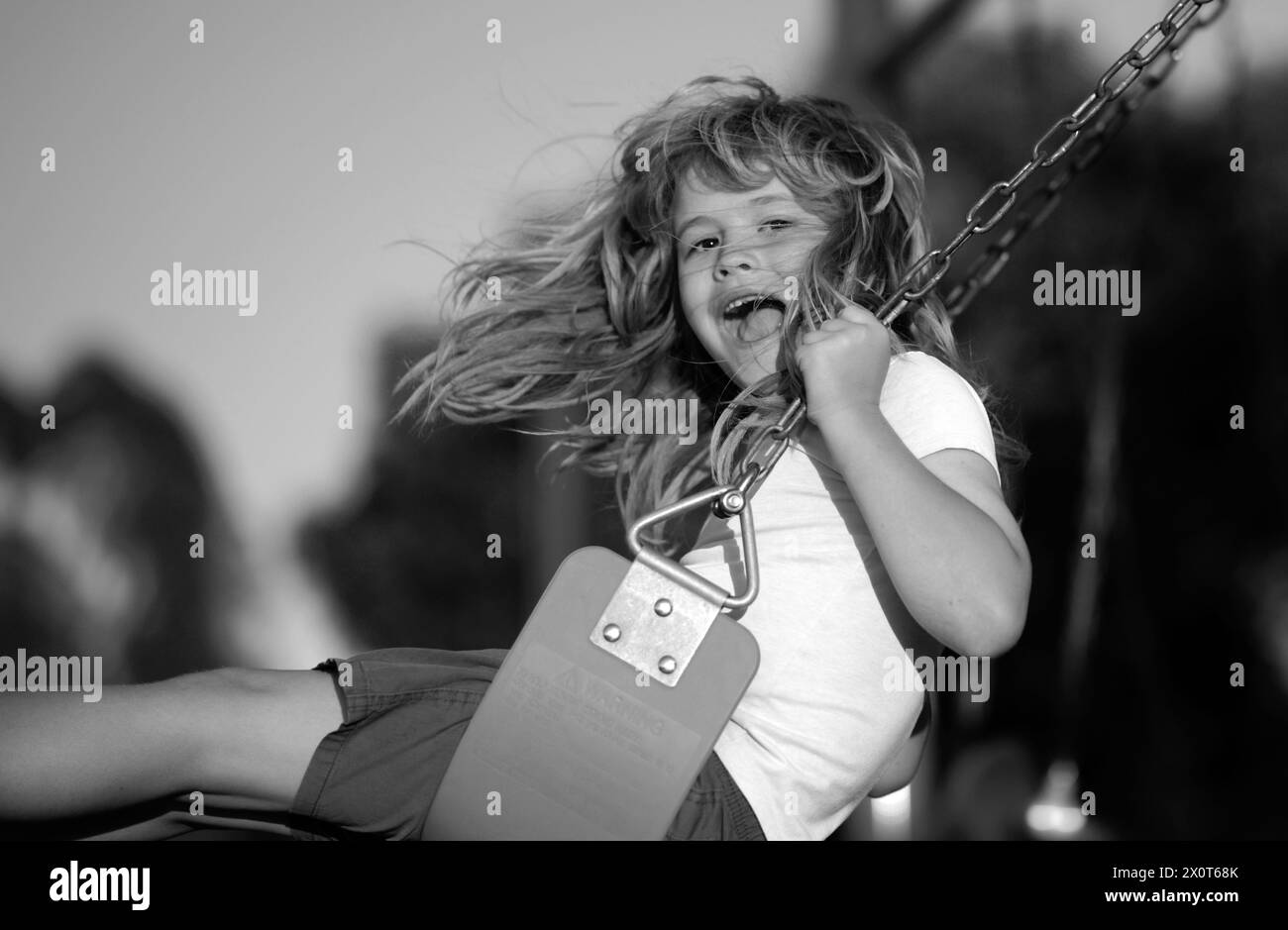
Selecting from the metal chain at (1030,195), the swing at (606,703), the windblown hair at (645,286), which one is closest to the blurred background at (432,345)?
the windblown hair at (645,286)

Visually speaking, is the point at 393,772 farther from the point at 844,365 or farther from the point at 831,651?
the point at 844,365

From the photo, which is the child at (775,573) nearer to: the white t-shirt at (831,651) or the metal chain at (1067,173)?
the white t-shirt at (831,651)

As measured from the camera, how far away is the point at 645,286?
146 centimetres

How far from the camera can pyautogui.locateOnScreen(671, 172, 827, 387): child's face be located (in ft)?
3.96

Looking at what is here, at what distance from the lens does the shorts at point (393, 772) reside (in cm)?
A: 101

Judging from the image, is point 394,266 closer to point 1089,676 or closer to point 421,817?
point 421,817

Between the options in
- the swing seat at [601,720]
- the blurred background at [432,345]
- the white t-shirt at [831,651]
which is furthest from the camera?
the blurred background at [432,345]

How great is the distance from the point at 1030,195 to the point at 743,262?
0.47 meters

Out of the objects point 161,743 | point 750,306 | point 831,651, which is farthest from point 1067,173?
point 161,743

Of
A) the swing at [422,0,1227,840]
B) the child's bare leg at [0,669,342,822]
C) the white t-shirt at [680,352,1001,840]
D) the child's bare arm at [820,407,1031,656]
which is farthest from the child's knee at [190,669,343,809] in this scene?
the child's bare arm at [820,407,1031,656]

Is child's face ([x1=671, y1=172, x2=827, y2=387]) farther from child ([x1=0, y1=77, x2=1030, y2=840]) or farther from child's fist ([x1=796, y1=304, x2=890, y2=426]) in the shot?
child's fist ([x1=796, y1=304, x2=890, y2=426])

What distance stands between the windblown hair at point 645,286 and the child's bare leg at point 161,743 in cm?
50

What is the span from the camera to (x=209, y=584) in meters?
1.67

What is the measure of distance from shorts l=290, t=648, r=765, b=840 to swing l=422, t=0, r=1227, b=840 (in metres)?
0.08
